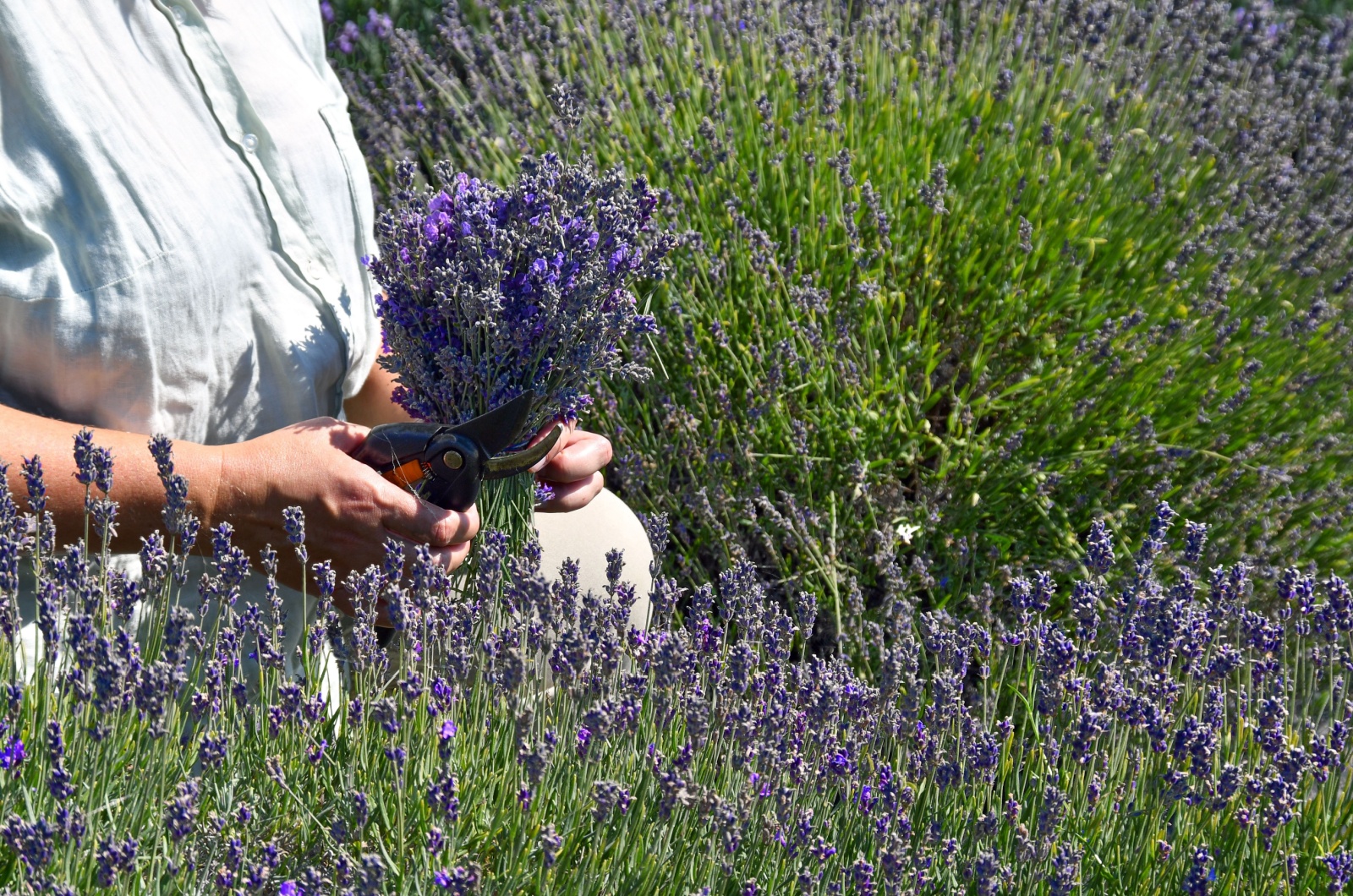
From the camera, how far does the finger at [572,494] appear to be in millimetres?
2006

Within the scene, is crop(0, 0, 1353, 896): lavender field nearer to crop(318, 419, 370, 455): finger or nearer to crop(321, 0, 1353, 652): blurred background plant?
crop(321, 0, 1353, 652): blurred background plant

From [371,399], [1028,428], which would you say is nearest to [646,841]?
[371,399]

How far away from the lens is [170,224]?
164 cm

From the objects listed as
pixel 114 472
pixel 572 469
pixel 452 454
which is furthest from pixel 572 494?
pixel 114 472

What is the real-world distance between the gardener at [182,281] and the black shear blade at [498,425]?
0.12 meters

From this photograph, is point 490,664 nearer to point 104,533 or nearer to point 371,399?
point 104,533

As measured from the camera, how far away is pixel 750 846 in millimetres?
1400

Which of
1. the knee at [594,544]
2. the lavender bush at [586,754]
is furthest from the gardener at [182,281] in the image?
the knee at [594,544]

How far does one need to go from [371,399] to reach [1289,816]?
1.62 meters

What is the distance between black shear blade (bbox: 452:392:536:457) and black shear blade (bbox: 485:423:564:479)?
0.02m

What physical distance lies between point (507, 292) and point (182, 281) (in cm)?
44

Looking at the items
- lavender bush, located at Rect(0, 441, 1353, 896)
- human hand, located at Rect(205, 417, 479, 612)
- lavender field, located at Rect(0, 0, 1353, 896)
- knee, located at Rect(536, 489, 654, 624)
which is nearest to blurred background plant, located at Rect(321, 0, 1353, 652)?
lavender field, located at Rect(0, 0, 1353, 896)

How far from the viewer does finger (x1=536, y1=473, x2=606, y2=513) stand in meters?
2.01

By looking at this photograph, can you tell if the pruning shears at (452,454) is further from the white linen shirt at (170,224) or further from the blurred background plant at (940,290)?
the blurred background plant at (940,290)
